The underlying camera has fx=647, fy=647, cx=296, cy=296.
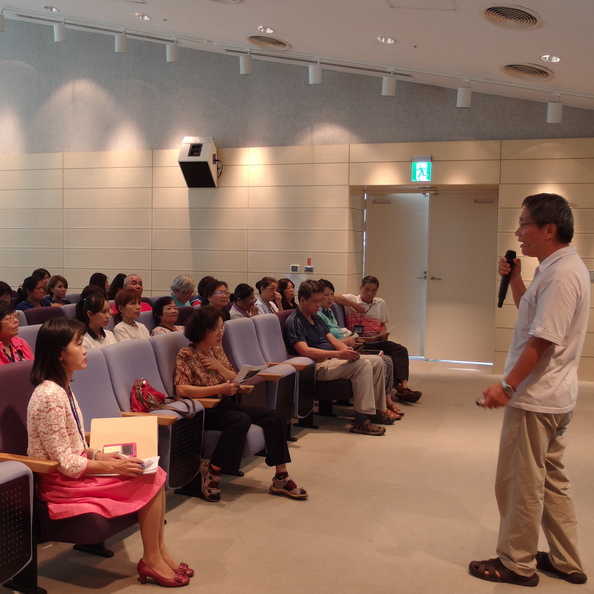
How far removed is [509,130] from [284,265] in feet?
11.4

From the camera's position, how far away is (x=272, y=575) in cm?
296

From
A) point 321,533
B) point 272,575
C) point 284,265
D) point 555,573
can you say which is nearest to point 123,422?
point 272,575

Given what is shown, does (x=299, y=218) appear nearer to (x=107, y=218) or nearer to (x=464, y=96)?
(x=464, y=96)

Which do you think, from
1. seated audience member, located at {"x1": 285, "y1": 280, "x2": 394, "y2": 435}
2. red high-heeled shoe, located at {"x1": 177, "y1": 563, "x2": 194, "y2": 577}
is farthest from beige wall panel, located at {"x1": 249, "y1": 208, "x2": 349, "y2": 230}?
red high-heeled shoe, located at {"x1": 177, "y1": 563, "x2": 194, "y2": 577}

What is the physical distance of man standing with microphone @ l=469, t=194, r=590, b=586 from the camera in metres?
2.71

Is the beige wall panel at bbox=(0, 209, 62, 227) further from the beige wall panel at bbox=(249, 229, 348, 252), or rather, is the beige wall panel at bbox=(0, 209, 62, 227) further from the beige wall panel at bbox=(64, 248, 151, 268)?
the beige wall panel at bbox=(249, 229, 348, 252)

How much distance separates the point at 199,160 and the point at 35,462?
697 centimetres

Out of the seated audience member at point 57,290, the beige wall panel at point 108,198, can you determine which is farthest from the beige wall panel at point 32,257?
the seated audience member at point 57,290

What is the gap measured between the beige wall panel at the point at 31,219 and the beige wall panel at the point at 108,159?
80 centimetres

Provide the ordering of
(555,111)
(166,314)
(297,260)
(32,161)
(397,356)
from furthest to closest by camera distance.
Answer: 1. (32,161)
2. (297,260)
3. (555,111)
4. (397,356)
5. (166,314)

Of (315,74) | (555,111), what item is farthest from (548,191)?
(315,74)

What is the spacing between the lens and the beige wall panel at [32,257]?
404 inches

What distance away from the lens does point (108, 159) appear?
32.4 ft

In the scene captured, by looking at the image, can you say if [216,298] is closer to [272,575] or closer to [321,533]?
[321,533]
